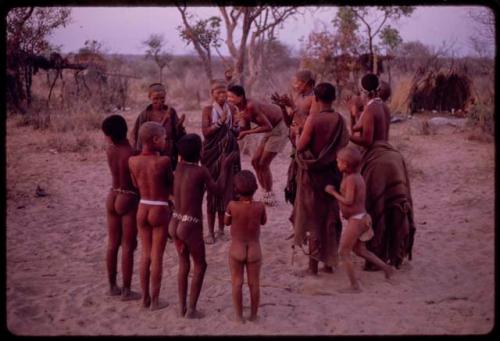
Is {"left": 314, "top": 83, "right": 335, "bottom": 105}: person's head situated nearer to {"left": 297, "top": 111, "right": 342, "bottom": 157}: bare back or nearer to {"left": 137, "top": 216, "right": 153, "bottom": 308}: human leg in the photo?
Answer: {"left": 297, "top": 111, "right": 342, "bottom": 157}: bare back

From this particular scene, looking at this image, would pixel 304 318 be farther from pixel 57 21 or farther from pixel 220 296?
pixel 57 21

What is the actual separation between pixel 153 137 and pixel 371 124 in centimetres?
204

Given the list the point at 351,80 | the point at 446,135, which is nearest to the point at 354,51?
the point at 351,80

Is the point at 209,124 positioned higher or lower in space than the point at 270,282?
higher

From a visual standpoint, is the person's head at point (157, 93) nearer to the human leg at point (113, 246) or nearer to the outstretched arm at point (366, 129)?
the human leg at point (113, 246)

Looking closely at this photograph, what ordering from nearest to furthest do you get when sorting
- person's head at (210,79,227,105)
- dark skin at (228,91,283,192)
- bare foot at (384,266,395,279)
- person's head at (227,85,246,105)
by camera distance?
bare foot at (384,266,395,279) < person's head at (210,79,227,105) < person's head at (227,85,246,105) < dark skin at (228,91,283,192)

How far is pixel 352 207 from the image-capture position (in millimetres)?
4469

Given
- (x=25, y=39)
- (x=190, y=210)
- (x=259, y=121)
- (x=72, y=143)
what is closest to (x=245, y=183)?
(x=190, y=210)

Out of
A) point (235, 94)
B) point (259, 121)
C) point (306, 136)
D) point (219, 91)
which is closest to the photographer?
point (306, 136)

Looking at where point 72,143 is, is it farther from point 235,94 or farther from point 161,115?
point 235,94

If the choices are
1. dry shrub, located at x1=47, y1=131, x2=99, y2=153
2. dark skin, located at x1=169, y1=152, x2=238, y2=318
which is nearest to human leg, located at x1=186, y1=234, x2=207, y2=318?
dark skin, located at x1=169, y1=152, x2=238, y2=318

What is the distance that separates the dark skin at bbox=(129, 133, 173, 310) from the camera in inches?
154

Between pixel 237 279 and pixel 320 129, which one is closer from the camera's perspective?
pixel 237 279

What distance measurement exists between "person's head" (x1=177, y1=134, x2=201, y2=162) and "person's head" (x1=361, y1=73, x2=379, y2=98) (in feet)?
6.19
